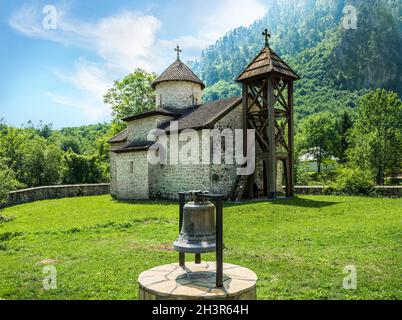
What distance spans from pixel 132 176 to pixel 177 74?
29.3 ft

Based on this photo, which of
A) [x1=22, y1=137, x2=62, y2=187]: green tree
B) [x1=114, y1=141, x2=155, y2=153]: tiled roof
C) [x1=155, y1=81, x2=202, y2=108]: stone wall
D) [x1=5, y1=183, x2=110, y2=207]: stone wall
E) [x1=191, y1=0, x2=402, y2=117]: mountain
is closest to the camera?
[x1=114, y1=141, x2=155, y2=153]: tiled roof

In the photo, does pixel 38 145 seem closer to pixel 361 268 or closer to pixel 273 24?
pixel 361 268

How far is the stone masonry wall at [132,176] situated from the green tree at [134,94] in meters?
16.4

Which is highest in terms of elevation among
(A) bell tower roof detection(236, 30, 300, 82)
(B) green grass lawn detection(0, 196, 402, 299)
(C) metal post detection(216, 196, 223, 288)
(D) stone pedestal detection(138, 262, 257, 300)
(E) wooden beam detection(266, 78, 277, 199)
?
(A) bell tower roof detection(236, 30, 300, 82)

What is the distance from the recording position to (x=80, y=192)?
29.0m

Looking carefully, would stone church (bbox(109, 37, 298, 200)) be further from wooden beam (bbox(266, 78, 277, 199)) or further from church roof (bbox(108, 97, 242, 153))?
wooden beam (bbox(266, 78, 277, 199))

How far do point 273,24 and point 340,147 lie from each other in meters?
144

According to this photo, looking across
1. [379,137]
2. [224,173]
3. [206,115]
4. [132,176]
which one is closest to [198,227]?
[224,173]

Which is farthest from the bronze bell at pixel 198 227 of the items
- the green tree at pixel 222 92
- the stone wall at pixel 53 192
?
the green tree at pixel 222 92

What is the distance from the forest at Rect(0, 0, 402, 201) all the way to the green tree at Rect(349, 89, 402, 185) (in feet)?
0.29

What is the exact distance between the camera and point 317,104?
7500 cm

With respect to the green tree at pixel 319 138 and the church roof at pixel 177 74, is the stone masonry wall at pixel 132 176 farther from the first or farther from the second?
the green tree at pixel 319 138

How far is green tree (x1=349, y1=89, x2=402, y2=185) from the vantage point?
31.9m

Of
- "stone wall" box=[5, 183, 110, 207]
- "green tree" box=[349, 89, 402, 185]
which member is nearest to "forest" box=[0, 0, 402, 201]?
"green tree" box=[349, 89, 402, 185]
